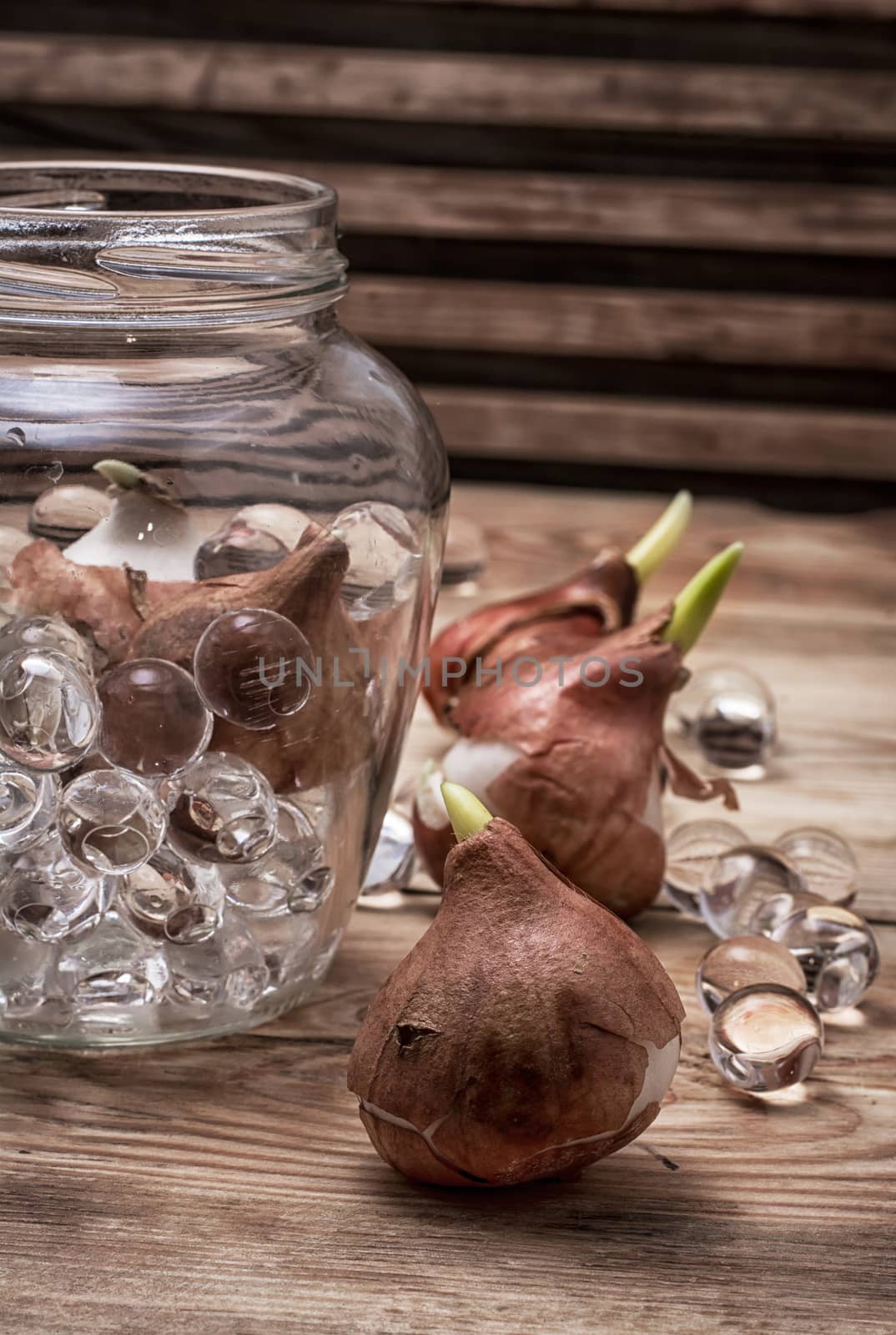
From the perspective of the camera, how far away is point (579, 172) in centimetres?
136

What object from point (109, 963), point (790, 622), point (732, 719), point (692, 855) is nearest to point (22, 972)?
point (109, 963)

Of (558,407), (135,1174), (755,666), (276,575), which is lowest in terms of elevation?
(558,407)

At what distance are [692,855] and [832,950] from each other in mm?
81

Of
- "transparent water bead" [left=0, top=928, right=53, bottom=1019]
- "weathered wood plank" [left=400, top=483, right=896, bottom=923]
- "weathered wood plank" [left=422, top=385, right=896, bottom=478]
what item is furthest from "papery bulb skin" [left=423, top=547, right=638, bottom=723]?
"weathered wood plank" [left=422, top=385, right=896, bottom=478]

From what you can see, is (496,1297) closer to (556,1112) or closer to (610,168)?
(556,1112)

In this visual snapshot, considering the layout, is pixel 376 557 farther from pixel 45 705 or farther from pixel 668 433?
pixel 668 433

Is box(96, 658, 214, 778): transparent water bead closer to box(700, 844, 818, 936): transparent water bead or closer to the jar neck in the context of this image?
the jar neck

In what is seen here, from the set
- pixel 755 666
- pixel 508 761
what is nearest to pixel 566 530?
pixel 755 666

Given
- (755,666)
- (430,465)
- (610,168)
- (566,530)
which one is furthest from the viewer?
(610,168)

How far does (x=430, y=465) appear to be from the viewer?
19.8 inches

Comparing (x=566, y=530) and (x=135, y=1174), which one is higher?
(x=135, y=1174)

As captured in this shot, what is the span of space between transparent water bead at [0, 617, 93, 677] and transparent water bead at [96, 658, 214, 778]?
13 mm

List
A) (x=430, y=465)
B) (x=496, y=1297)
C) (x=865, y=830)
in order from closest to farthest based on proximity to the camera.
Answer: (x=496, y=1297) < (x=430, y=465) < (x=865, y=830)

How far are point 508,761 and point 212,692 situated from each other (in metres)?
0.16
